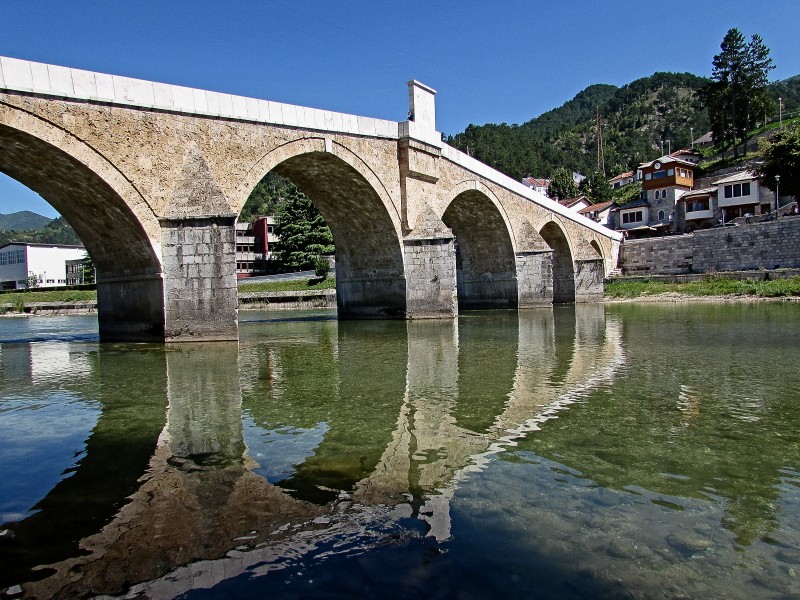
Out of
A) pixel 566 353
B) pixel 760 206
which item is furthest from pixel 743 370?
pixel 760 206

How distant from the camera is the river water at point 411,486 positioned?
7.46ft

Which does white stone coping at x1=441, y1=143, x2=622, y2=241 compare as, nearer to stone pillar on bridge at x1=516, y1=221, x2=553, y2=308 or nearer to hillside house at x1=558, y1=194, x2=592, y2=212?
stone pillar on bridge at x1=516, y1=221, x2=553, y2=308

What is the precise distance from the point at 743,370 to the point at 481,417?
3530 mm

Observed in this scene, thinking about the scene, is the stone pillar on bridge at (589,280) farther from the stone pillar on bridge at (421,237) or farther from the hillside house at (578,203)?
the hillside house at (578,203)

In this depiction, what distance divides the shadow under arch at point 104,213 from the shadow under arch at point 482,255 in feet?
41.4

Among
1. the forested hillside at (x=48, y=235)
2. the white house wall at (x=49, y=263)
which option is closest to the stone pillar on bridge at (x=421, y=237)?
the white house wall at (x=49, y=263)

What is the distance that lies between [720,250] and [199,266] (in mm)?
30022

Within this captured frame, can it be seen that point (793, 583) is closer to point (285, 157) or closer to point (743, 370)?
point (743, 370)

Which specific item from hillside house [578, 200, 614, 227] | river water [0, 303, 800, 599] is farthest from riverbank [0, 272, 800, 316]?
hillside house [578, 200, 614, 227]

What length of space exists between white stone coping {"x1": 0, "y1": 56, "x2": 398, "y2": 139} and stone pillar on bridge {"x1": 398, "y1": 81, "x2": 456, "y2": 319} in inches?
73.8

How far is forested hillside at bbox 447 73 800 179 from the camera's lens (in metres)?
85.9

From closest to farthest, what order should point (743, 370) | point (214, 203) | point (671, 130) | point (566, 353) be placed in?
point (743, 370)
point (566, 353)
point (214, 203)
point (671, 130)

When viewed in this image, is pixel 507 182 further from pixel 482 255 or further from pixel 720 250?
pixel 720 250

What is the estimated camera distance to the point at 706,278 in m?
27.7
